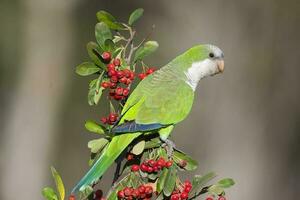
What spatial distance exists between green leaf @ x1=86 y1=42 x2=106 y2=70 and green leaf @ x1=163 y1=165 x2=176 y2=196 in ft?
1.31

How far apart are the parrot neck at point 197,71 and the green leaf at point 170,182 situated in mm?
581

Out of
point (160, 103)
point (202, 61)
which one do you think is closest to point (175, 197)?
point (160, 103)

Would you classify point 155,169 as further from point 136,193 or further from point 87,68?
point 87,68

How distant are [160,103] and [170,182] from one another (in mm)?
435

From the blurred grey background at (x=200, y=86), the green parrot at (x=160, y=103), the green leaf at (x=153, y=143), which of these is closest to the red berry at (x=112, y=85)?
the green parrot at (x=160, y=103)

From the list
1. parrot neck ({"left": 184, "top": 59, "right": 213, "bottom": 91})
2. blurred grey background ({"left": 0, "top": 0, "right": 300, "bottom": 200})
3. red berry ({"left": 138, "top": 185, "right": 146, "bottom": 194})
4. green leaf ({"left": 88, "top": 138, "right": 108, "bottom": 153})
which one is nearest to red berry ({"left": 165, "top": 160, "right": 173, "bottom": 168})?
red berry ({"left": 138, "top": 185, "right": 146, "bottom": 194})

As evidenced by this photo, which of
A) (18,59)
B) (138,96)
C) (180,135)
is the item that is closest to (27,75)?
(18,59)

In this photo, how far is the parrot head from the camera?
2.63m

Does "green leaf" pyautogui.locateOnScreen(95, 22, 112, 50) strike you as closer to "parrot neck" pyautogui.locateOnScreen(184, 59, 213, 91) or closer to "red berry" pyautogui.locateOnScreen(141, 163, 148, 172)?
"red berry" pyautogui.locateOnScreen(141, 163, 148, 172)

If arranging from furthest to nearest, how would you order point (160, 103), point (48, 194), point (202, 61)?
point (202, 61) → point (160, 103) → point (48, 194)

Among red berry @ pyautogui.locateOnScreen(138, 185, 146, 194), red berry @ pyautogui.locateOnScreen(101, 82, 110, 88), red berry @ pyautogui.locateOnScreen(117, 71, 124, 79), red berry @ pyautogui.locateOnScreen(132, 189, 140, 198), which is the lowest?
red berry @ pyautogui.locateOnScreen(132, 189, 140, 198)

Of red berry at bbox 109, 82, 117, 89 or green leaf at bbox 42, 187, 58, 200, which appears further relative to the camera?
red berry at bbox 109, 82, 117, 89

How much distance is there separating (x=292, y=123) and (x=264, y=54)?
61 cm

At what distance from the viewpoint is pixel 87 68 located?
88.1 inches
